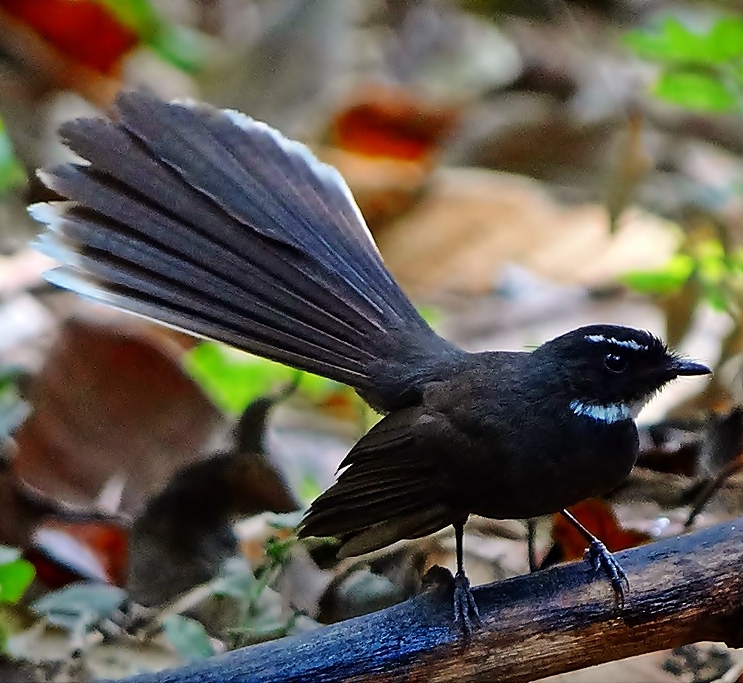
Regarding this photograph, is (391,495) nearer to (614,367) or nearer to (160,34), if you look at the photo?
(614,367)

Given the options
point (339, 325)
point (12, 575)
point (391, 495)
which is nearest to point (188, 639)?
point (12, 575)

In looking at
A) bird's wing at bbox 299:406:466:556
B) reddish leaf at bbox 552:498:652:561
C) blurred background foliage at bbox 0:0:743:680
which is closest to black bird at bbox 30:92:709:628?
bird's wing at bbox 299:406:466:556

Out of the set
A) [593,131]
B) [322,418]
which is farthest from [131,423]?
[593,131]

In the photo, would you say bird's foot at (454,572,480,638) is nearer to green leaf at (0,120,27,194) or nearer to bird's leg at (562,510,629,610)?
bird's leg at (562,510,629,610)

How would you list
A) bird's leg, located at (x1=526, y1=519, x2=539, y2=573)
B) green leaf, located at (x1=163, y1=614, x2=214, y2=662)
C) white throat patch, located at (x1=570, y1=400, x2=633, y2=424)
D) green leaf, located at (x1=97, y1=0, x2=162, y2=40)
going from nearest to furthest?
white throat patch, located at (x1=570, y1=400, x2=633, y2=424)
green leaf, located at (x1=163, y1=614, x2=214, y2=662)
bird's leg, located at (x1=526, y1=519, x2=539, y2=573)
green leaf, located at (x1=97, y1=0, x2=162, y2=40)

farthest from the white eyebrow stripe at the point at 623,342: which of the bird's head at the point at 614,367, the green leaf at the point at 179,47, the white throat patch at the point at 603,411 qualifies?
the green leaf at the point at 179,47

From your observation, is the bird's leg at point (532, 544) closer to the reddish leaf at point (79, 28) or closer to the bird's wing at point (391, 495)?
the bird's wing at point (391, 495)
